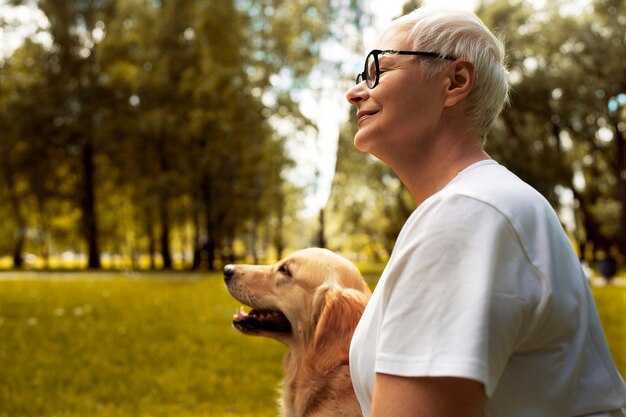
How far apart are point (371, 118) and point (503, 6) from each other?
94.1 feet

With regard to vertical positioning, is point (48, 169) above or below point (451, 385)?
below

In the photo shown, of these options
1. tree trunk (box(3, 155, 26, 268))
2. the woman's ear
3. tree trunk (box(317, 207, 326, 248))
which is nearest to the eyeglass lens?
the woman's ear

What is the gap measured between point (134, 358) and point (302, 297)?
5871 millimetres

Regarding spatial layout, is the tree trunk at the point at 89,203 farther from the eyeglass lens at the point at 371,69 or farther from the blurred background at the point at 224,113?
the eyeglass lens at the point at 371,69

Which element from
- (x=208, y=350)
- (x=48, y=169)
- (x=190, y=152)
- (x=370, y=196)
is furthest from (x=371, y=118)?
(x=48, y=169)

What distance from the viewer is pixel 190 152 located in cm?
2930

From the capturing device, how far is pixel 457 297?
1122 mm

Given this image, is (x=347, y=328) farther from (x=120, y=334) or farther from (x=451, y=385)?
(x=120, y=334)

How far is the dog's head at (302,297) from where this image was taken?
2.22 meters

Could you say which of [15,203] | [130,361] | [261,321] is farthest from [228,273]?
[15,203]

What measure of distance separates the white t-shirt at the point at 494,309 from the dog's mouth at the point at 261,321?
3.56 ft

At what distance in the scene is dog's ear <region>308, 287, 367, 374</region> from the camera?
7.18ft

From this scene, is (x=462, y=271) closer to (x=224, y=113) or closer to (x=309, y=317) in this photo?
(x=309, y=317)

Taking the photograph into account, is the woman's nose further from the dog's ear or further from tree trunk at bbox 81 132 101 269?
tree trunk at bbox 81 132 101 269
